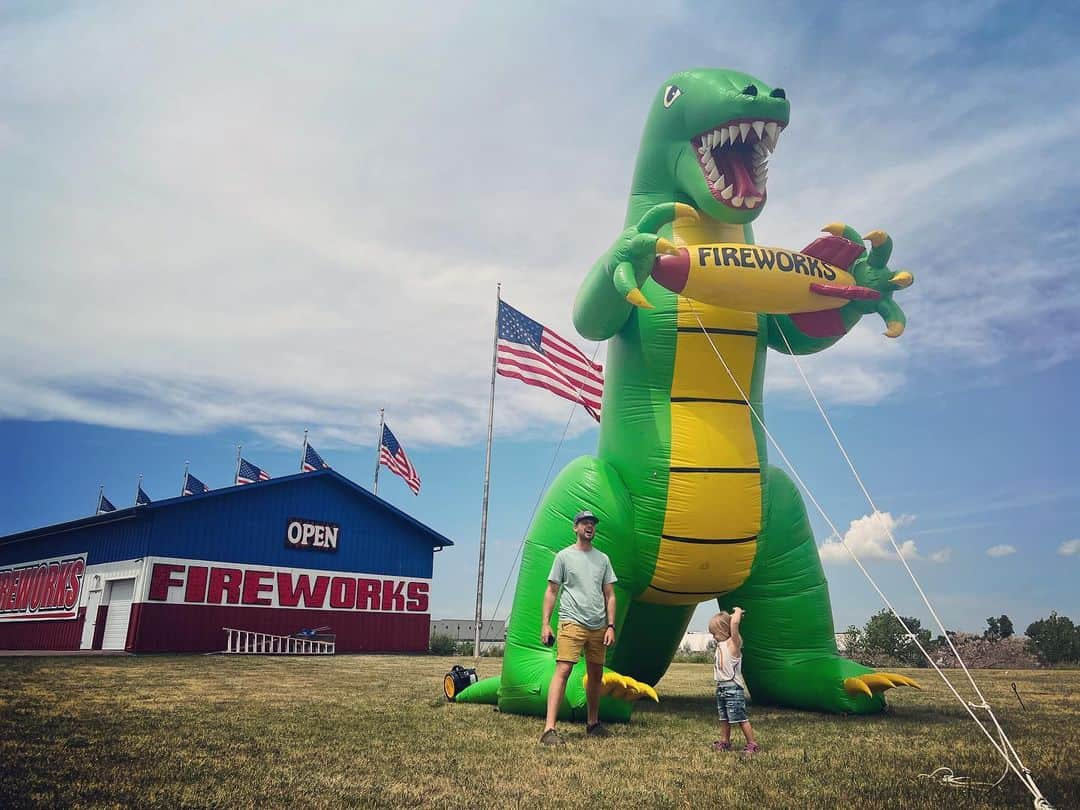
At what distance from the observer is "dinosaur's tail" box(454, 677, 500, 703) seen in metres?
5.81

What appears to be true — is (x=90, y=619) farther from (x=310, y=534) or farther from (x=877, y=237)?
(x=877, y=237)

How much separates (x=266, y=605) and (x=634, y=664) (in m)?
13.5

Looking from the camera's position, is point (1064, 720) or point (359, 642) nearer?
point (1064, 720)

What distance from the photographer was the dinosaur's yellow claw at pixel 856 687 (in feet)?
16.9

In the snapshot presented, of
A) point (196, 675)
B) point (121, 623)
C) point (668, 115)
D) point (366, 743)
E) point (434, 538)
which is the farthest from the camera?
point (434, 538)

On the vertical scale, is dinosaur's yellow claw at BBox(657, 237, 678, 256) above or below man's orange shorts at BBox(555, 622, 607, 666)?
above

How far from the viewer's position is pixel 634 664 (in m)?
6.45

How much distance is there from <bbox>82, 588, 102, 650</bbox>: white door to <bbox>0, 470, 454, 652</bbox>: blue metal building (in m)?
0.05

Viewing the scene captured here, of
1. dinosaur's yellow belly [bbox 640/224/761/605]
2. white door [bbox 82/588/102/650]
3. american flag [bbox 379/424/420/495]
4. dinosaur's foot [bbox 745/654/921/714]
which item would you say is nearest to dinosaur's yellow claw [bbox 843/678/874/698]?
dinosaur's foot [bbox 745/654/921/714]

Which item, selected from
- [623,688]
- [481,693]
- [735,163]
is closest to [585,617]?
[623,688]

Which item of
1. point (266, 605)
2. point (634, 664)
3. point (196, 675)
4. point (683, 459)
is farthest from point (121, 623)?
point (683, 459)

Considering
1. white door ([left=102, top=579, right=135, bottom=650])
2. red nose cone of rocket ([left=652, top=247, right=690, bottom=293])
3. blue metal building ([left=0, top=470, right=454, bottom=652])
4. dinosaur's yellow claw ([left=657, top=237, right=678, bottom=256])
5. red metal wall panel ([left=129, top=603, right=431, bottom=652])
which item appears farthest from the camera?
white door ([left=102, top=579, right=135, bottom=650])

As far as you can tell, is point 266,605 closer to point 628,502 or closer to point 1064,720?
point 628,502

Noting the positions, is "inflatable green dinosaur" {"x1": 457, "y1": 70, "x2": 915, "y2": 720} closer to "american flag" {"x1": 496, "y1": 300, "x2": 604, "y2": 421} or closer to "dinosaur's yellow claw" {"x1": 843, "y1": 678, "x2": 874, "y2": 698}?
"dinosaur's yellow claw" {"x1": 843, "y1": 678, "x2": 874, "y2": 698}
